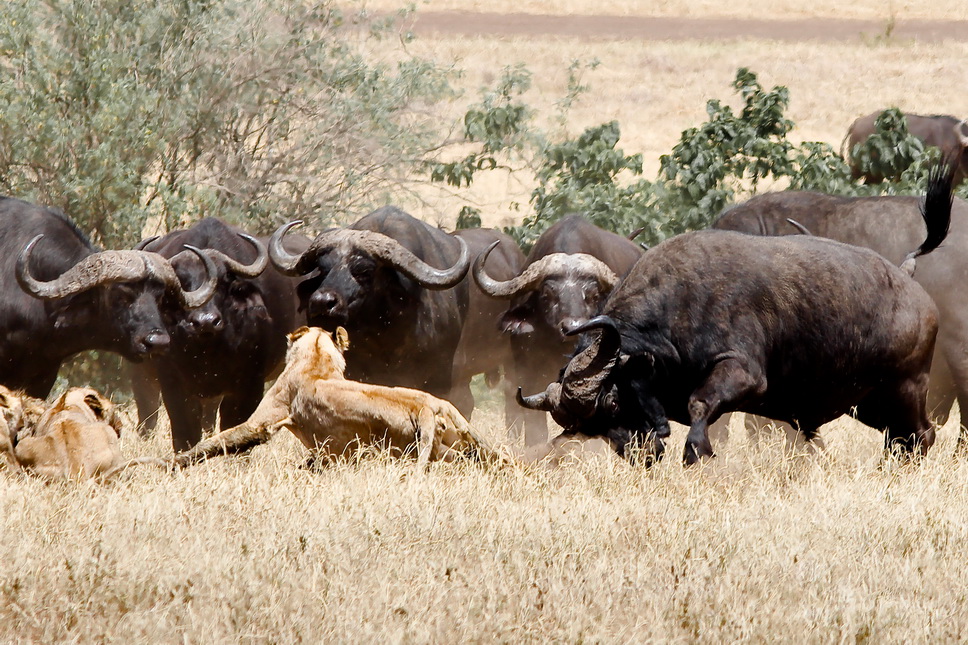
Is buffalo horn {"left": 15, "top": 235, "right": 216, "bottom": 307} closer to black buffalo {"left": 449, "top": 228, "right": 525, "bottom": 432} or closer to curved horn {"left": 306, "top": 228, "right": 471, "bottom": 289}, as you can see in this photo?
curved horn {"left": 306, "top": 228, "right": 471, "bottom": 289}

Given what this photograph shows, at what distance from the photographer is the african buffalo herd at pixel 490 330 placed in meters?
7.17

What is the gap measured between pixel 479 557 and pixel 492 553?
2.3 inches

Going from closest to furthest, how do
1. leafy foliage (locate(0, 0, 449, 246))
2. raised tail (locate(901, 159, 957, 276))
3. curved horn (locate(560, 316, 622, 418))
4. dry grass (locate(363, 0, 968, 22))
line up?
A: curved horn (locate(560, 316, 622, 418))
raised tail (locate(901, 159, 957, 276))
leafy foliage (locate(0, 0, 449, 246))
dry grass (locate(363, 0, 968, 22))

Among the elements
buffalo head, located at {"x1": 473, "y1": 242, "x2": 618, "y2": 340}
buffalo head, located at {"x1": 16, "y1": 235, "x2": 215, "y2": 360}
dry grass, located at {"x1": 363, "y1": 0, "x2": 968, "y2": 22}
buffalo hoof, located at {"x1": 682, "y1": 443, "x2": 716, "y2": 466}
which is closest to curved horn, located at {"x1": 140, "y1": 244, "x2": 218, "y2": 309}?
buffalo head, located at {"x1": 16, "y1": 235, "x2": 215, "y2": 360}

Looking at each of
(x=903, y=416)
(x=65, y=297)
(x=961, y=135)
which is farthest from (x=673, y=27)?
(x=903, y=416)

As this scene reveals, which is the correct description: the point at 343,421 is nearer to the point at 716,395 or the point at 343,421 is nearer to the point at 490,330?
the point at 716,395

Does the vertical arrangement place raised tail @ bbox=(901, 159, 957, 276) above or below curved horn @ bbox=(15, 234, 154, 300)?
above

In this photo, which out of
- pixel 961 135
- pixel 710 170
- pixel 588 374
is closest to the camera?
pixel 588 374

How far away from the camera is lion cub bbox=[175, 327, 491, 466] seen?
7.07 m

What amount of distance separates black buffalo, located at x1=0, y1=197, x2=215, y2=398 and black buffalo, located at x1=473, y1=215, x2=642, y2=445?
2127 millimetres

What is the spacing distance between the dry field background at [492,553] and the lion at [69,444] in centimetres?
16

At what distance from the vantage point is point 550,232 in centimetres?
1020

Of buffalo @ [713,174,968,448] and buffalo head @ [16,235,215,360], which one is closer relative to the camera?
buffalo head @ [16,235,215,360]

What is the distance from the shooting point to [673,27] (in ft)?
183
